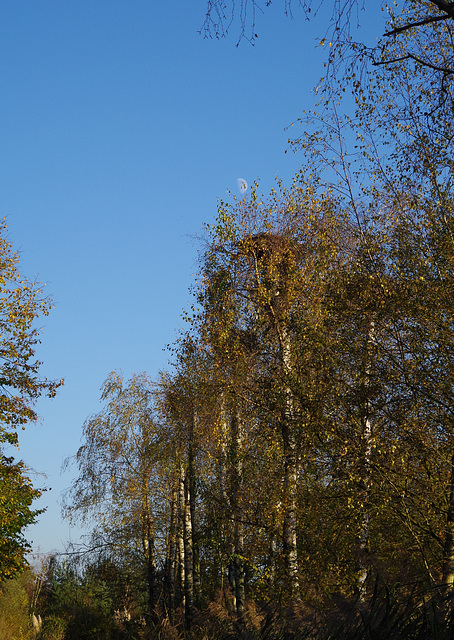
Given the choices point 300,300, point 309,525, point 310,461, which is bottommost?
point 309,525

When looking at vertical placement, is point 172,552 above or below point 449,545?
above

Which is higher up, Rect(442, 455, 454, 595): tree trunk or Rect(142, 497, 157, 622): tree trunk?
Rect(142, 497, 157, 622): tree trunk

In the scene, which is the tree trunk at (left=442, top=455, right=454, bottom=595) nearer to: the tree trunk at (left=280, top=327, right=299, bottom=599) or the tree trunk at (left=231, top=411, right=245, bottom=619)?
the tree trunk at (left=280, top=327, right=299, bottom=599)

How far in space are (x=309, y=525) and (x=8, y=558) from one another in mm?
10736

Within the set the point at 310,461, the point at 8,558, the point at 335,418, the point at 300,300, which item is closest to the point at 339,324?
the point at 335,418

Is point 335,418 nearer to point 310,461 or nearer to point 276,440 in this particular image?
point 310,461

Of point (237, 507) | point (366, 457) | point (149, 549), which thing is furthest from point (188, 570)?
point (366, 457)

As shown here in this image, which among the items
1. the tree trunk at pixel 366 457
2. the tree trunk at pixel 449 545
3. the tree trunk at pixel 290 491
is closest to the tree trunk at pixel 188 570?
the tree trunk at pixel 290 491

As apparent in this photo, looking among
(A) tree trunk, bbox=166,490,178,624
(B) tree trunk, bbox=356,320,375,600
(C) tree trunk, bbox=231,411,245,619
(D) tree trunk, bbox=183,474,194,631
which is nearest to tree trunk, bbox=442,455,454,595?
(B) tree trunk, bbox=356,320,375,600

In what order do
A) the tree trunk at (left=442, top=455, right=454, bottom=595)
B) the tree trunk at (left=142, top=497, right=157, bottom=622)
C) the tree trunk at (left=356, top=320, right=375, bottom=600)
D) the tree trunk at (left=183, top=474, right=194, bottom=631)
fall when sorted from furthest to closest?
the tree trunk at (left=142, top=497, right=157, bottom=622)
the tree trunk at (left=183, top=474, right=194, bottom=631)
the tree trunk at (left=356, top=320, right=375, bottom=600)
the tree trunk at (left=442, top=455, right=454, bottom=595)

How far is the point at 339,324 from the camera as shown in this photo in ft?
39.4

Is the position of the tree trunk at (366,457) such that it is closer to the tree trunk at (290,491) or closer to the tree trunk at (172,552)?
the tree trunk at (290,491)

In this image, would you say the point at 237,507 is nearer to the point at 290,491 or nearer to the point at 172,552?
the point at 290,491

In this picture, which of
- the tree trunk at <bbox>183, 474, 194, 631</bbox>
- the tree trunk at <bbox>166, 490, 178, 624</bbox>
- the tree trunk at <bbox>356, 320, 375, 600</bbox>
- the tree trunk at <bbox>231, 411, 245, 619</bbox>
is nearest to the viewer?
the tree trunk at <bbox>356, 320, 375, 600</bbox>
